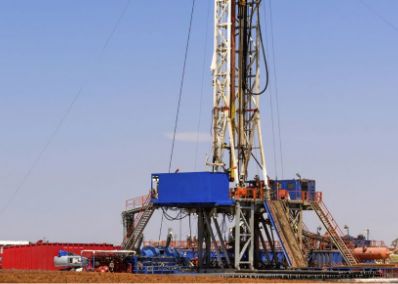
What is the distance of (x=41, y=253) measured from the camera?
199 ft

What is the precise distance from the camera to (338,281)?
4625 cm

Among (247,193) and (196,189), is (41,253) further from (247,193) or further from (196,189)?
(247,193)

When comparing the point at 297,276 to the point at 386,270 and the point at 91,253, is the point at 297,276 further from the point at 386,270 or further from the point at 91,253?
the point at 91,253

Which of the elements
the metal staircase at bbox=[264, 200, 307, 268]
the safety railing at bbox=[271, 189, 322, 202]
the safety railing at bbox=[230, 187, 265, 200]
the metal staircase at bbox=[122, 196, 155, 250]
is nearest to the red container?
the metal staircase at bbox=[122, 196, 155, 250]

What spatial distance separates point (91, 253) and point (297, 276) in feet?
43.7

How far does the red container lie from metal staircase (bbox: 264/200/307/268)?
10984 mm

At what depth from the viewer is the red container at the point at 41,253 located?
59.9m

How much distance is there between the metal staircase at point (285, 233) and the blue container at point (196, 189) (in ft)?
8.63

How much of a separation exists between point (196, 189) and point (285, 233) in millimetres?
6024

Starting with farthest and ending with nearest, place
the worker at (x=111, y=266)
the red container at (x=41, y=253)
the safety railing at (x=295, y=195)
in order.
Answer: the red container at (x=41, y=253), the safety railing at (x=295, y=195), the worker at (x=111, y=266)

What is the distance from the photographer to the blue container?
57531 mm

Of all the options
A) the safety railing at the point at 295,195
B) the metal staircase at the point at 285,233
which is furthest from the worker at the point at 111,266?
the safety railing at the point at 295,195

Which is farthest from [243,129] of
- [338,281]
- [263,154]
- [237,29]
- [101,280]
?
[101,280]

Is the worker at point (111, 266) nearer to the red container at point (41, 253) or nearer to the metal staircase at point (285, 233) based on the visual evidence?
the red container at point (41, 253)
